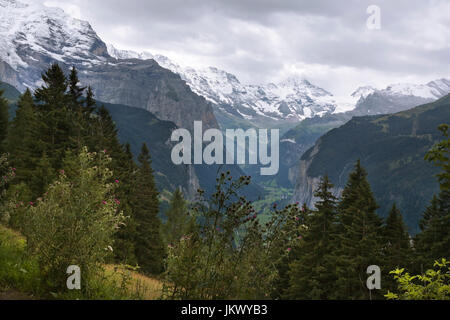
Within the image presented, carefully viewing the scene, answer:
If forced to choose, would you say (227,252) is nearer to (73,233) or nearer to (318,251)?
(73,233)

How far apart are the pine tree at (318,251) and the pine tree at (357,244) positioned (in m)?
0.86

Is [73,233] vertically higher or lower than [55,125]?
lower

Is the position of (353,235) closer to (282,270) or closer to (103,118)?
(282,270)

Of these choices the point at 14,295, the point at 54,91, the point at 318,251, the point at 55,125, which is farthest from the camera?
the point at 54,91

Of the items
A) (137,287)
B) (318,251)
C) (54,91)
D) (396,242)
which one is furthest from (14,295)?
(396,242)

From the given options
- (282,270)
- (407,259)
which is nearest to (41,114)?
(282,270)

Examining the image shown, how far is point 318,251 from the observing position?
27172mm

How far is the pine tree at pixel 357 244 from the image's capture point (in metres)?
22.5

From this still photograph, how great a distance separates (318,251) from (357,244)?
427 centimetres

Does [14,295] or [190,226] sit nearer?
[14,295]

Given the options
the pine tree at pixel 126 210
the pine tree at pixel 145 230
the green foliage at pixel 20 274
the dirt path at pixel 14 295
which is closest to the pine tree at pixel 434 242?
the pine tree at pixel 126 210

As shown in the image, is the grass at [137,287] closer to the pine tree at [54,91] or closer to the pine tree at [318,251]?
the pine tree at [318,251]

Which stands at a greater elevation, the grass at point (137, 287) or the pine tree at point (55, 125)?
the pine tree at point (55, 125)

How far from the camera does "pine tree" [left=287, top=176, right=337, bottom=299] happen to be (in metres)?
25.6
